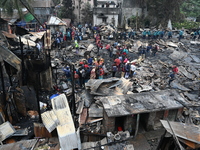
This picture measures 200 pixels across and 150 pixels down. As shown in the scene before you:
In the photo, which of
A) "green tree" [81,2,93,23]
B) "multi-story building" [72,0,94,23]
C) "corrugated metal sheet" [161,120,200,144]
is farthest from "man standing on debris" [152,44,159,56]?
"multi-story building" [72,0,94,23]

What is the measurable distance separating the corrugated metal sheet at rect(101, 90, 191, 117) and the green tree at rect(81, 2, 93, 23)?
86.6 ft

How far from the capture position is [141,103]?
7.43m

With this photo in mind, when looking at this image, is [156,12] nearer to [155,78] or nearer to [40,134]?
[155,78]

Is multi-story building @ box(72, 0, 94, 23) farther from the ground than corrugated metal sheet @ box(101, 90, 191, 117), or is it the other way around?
multi-story building @ box(72, 0, 94, 23)

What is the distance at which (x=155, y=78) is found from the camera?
520 inches

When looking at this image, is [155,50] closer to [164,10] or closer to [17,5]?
[17,5]

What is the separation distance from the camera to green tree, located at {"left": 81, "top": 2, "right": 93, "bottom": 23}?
103ft

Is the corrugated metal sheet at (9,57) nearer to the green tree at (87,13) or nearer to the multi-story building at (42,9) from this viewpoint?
the multi-story building at (42,9)

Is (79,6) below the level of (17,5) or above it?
above

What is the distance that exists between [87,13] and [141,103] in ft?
89.6

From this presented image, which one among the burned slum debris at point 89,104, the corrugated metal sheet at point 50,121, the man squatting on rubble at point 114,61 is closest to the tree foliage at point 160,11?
the man squatting on rubble at point 114,61

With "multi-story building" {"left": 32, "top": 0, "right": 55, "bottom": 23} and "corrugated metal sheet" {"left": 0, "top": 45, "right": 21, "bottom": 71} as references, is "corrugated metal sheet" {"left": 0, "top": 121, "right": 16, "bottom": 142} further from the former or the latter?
"multi-story building" {"left": 32, "top": 0, "right": 55, "bottom": 23}

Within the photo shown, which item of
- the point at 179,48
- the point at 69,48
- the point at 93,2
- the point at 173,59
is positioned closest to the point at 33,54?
the point at 69,48

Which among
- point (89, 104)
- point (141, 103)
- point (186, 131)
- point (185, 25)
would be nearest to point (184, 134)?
point (186, 131)
